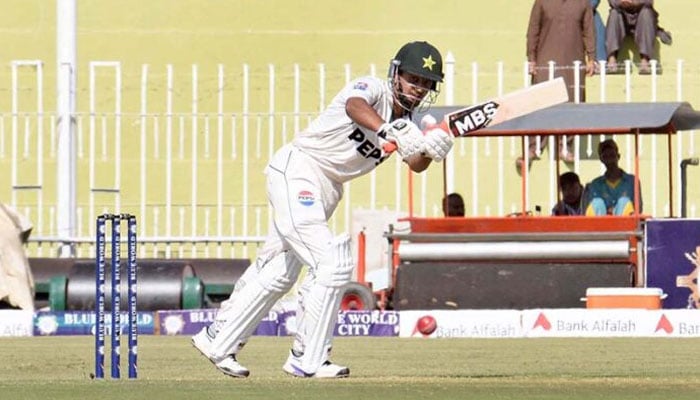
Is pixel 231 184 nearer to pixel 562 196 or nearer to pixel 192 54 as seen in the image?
pixel 192 54

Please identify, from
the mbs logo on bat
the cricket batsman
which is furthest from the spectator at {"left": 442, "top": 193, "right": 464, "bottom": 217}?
the mbs logo on bat

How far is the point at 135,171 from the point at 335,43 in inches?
123

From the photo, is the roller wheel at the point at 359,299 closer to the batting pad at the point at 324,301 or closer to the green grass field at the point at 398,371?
the green grass field at the point at 398,371

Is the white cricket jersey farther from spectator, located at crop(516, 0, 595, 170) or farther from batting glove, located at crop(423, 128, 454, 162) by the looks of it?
spectator, located at crop(516, 0, 595, 170)

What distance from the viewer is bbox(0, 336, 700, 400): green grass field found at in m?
7.64

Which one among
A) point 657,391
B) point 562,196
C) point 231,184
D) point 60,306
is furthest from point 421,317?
point 657,391

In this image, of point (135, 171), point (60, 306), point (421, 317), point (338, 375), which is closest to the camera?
point (338, 375)

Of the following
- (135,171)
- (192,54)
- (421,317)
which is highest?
(192,54)

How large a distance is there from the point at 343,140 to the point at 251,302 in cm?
87

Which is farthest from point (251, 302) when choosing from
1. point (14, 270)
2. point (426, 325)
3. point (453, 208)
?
point (14, 270)

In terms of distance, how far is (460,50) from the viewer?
20703mm

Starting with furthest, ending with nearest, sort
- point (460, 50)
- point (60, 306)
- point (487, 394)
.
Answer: point (460, 50) < point (60, 306) < point (487, 394)

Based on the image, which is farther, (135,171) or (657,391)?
(135,171)

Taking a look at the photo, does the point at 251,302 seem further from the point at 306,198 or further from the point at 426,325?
the point at 426,325
